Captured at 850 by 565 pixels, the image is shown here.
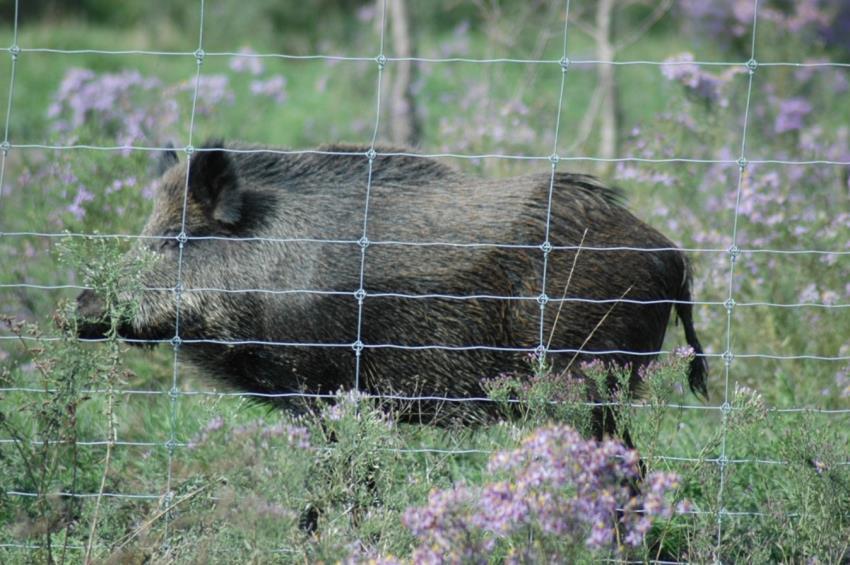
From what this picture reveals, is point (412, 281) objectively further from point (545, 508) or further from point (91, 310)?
point (545, 508)

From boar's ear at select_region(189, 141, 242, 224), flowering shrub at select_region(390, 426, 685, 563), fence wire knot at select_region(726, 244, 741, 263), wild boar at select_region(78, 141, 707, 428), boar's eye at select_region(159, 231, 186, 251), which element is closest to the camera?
flowering shrub at select_region(390, 426, 685, 563)

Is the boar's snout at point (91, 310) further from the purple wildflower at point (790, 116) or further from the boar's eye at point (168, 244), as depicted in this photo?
the purple wildflower at point (790, 116)

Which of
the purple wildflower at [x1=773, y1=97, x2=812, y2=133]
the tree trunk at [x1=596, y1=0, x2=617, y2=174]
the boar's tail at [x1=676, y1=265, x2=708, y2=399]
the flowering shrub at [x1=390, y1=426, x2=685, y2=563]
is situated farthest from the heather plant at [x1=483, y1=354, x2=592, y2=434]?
the tree trunk at [x1=596, y1=0, x2=617, y2=174]

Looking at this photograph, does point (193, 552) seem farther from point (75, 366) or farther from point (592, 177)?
point (592, 177)

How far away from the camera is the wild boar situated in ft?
13.6

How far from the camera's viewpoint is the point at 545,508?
261 cm

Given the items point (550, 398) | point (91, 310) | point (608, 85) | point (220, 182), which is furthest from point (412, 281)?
point (608, 85)

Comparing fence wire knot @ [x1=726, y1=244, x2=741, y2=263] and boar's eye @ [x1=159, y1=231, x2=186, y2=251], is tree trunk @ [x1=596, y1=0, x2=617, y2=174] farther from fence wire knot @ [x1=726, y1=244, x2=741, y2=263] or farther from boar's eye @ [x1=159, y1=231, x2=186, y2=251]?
fence wire knot @ [x1=726, y1=244, x2=741, y2=263]

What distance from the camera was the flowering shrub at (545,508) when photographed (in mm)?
2617

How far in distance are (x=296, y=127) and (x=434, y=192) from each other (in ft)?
27.1

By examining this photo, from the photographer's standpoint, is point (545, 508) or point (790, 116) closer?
point (545, 508)

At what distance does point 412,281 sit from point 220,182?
839 mm

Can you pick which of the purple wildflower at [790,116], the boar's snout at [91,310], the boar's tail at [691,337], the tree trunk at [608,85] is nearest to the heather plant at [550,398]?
the boar's tail at [691,337]

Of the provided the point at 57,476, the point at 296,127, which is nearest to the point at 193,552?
the point at 57,476
